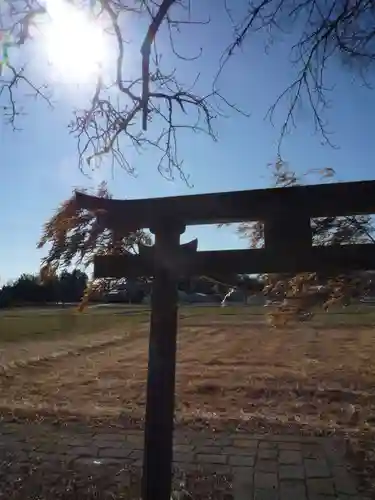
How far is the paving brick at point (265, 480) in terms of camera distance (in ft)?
15.2

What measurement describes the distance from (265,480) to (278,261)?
259cm

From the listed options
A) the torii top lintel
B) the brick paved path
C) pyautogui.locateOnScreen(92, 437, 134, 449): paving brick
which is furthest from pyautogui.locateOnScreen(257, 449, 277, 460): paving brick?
the torii top lintel

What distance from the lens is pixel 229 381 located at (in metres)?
10.6

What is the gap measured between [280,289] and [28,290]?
4507cm

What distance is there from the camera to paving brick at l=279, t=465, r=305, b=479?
488cm

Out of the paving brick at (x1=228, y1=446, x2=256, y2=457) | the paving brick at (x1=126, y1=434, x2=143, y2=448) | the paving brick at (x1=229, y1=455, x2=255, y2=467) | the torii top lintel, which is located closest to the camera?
the torii top lintel

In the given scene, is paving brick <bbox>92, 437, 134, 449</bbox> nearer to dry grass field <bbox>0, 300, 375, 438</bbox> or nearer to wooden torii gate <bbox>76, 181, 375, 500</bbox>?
dry grass field <bbox>0, 300, 375, 438</bbox>

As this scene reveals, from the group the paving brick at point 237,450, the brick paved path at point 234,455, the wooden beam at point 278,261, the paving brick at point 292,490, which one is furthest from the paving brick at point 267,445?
the wooden beam at point 278,261

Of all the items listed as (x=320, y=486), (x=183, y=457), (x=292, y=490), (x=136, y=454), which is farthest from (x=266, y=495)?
(x=136, y=454)

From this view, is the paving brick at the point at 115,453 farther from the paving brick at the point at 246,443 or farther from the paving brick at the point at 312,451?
the paving brick at the point at 312,451

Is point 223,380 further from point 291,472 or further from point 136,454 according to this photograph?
point 291,472

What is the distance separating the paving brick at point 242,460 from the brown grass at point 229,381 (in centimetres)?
167

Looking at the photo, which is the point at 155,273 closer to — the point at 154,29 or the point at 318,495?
the point at 154,29

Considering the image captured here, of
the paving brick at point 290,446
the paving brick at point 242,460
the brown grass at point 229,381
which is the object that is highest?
the paving brick at point 242,460
